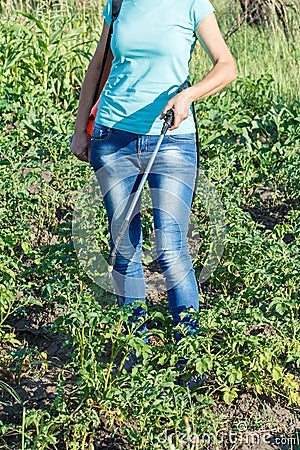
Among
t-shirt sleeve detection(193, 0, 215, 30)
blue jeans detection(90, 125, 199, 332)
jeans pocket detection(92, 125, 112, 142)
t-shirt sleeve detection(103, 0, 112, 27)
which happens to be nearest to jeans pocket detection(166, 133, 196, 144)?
blue jeans detection(90, 125, 199, 332)

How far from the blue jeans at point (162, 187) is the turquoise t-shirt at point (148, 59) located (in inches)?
2.6

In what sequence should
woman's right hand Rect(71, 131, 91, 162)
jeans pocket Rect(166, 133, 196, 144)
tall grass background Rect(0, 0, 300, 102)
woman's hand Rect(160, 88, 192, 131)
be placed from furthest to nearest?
1. tall grass background Rect(0, 0, 300, 102)
2. woman's right hand Rect(71, 131, 91, 162)
3. jeans pocket Rect(166, 133, 196, 144)
4. woman's hand Rect(160, 88, 192, 131)

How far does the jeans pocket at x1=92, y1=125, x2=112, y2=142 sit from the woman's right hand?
203 mm

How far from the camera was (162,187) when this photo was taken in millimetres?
3568

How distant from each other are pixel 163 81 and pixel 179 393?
1337 millimetres

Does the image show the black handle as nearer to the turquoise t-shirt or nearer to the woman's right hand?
the turquoise t-shirt

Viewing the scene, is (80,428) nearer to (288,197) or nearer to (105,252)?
(105,252)

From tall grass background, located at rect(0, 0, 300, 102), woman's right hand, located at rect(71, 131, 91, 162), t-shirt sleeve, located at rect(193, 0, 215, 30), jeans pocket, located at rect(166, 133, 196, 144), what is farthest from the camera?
tall grass background, located at rect(0, 0, 300, 102)

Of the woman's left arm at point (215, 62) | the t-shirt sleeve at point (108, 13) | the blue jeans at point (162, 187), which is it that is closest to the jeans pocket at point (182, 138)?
the blue jeans at point (162, 187)

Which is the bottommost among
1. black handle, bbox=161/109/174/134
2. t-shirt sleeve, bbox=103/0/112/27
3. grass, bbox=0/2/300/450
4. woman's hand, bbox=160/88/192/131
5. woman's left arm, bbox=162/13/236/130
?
grass, bbox=0/2/300/450

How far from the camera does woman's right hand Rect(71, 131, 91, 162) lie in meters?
3.90

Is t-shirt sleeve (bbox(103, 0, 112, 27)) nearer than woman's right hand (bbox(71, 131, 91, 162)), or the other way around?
t-shirt sleeve (bbox(103, 0, 112, 27))

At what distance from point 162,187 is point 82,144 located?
56cm

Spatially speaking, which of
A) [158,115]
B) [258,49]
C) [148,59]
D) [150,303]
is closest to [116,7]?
[148,59]
